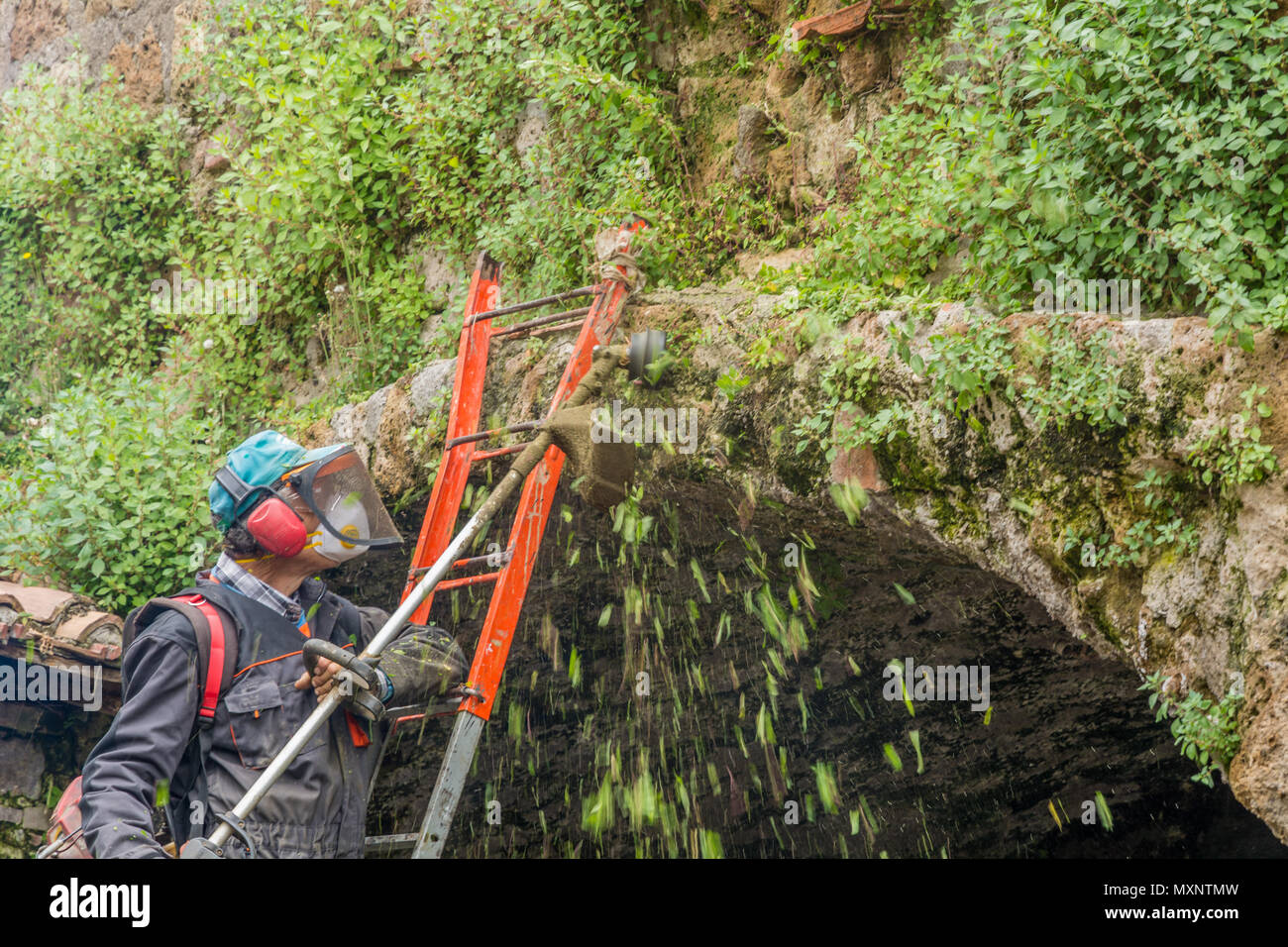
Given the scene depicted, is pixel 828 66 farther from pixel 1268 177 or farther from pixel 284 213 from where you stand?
pixel 284 213

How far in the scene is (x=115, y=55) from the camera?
324 inches

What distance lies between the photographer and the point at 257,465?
3.28 meters

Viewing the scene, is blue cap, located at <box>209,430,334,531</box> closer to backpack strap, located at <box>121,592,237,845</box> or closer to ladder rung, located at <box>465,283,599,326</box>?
backpack strap, located at <box>121,592,237,845</box>

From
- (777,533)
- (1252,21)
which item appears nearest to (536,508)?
(777,533)

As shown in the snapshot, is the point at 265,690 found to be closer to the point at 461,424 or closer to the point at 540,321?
the point at 461,424

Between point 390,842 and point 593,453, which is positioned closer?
point 390,842

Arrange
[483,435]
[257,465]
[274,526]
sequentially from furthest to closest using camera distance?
[483,435], [257,465], [274,526]

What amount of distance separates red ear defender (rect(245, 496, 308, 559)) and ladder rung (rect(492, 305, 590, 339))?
159 cm

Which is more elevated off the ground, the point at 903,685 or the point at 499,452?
the point at 499,452

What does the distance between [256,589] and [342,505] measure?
42 centimetres

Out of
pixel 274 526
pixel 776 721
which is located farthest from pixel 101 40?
pixel 776 721

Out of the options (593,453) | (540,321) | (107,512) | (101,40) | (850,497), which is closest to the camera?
(850,497)

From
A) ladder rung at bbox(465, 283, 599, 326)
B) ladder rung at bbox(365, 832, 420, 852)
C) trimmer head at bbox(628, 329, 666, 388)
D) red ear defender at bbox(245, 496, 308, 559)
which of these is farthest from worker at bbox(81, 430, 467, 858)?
trimmer head at bbox(628, 329, 666, 388)
